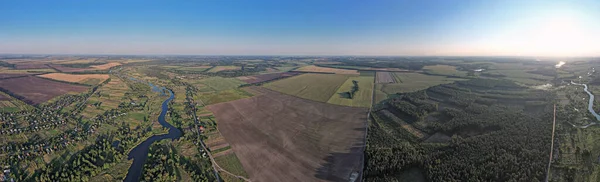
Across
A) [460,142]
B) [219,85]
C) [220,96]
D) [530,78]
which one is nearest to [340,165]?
[460,142]

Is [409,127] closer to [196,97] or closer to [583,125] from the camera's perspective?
[583,125]

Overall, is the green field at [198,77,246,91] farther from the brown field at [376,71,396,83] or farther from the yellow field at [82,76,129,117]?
the brown field at [376,71,396,83]

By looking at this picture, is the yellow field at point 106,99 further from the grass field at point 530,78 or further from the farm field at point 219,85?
the grass field at point 530,78

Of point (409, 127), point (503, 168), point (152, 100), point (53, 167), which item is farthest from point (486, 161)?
point (152, 100)

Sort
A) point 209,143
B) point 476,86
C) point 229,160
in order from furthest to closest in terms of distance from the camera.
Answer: point 476,86, point 209,143, point 229,160

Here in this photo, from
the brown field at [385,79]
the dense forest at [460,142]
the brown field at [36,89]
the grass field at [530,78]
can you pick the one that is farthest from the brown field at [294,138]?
the grass field at [530,78]

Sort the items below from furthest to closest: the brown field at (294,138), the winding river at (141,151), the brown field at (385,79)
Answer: the brown field at (385,79) < the brown field at (294,138) < the winding river at (141,151)
